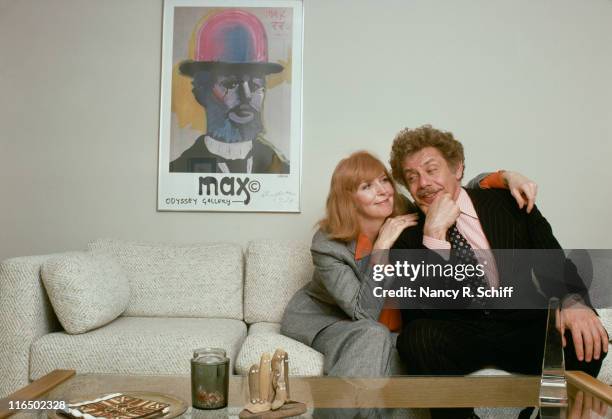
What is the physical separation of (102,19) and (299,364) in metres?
1.81

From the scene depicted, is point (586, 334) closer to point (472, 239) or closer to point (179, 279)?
point (472, 239)

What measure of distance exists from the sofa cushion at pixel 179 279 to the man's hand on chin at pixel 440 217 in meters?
0.84

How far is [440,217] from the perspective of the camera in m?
1.67

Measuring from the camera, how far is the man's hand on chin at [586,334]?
4.51 feet

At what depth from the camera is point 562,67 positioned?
241 cm

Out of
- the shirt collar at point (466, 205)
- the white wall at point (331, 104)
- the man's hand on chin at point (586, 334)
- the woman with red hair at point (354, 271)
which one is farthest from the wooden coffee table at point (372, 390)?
the white wall at point (331, 104)

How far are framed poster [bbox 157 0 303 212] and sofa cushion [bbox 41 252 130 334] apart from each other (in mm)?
664

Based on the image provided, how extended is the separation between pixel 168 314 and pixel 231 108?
3.05ft

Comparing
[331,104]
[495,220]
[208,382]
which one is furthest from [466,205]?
[208,382]

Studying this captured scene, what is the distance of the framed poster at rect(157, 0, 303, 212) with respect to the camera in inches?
94.0

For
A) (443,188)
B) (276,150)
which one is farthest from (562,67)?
(276,150)

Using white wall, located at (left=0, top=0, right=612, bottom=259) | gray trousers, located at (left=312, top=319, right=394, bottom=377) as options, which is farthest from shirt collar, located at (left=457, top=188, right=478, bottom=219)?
white wall, located at (left=0, top=0, right=612, bottom=259)

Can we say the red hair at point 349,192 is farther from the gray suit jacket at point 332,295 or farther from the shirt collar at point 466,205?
the shirt collar at point 466,205

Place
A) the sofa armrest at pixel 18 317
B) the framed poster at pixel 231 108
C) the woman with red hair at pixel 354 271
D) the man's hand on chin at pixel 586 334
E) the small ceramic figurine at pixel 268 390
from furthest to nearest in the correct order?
the framed poster at pixel 231 108 < the sofa armrest at pixel 18 317 < the woman with red hair at pixel 354 271 < the man's hand on chin at pixel 586 334 < the small ceramic figurine at pixel 268 390
